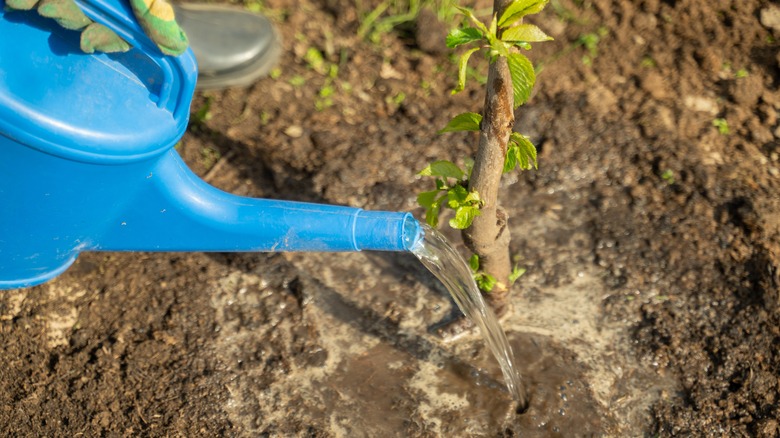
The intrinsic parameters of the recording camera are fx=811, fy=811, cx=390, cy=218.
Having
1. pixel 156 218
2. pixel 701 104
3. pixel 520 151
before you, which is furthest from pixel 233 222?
pixel 701 104

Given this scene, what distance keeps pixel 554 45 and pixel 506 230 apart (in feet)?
3.26

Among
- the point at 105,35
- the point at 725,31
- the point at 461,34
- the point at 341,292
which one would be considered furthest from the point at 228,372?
the point at 725,31

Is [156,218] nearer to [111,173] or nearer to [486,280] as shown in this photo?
[111,173]

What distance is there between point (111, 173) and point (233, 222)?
0.82 ft

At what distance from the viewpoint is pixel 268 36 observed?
2.47 meters

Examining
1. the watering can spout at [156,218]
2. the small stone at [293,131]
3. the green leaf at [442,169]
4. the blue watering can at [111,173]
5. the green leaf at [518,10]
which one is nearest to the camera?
the green leaf at [518,10]

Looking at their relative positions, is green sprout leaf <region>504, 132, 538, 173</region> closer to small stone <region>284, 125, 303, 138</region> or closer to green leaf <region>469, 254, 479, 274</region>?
green leaf <region>469, 254, 479, 274</region>

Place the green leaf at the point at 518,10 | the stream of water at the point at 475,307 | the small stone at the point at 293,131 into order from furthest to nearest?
the small stone at the point at 293,131 < the stream of water at the point at 475,307 < the green leaf at the point at 518,10

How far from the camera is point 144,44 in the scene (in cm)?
135

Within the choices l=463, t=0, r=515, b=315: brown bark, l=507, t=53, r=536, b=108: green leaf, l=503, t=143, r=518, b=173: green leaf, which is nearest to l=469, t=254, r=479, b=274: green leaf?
l=463, t=0, r=515, b=315: brown bark

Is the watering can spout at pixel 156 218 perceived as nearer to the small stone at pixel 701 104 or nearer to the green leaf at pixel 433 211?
the green leaf at pixel 433 211

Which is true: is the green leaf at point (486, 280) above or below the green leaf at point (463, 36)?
below

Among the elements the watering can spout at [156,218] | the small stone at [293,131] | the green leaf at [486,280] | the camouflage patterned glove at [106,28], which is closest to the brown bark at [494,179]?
the green leaf at [486,280]

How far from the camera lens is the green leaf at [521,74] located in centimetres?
130
